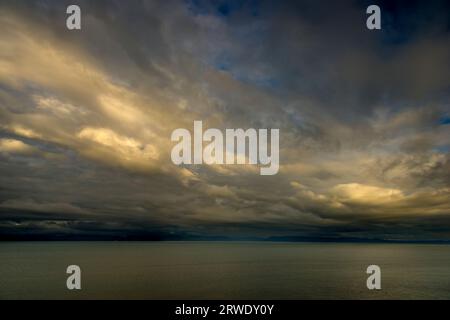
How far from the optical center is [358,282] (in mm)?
87125

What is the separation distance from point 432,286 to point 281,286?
129 ft

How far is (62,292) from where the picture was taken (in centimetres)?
6919
